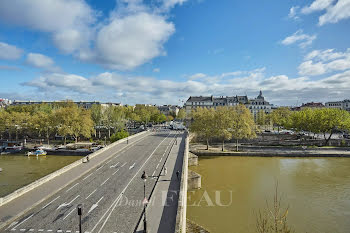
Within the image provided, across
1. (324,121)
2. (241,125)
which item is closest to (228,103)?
(324,121)

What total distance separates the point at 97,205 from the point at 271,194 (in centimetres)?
1840

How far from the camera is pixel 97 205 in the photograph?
15188mm

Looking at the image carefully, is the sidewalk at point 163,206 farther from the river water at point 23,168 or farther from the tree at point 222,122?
the tree at point 222,122

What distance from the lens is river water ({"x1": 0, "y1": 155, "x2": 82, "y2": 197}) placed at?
25148 millimetres

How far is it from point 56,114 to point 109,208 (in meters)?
45.3

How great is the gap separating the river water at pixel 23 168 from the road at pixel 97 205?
1043 centimetres

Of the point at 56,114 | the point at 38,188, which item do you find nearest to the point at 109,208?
the point at 38,188

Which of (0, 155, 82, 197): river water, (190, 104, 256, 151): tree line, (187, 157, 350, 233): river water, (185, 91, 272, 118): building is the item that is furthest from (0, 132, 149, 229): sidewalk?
(185, 91, 272, 118): building

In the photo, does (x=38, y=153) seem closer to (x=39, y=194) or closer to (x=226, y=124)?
(x=39, y=194)

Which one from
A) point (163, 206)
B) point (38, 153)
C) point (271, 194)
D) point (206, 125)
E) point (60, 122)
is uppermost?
point (60, 122)

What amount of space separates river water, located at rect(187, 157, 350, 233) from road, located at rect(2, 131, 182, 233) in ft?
18.9

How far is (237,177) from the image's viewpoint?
2833cm

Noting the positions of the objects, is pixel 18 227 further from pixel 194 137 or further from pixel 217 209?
pixel 194 137

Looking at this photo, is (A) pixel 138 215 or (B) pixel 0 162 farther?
(B) pixel 0 162
